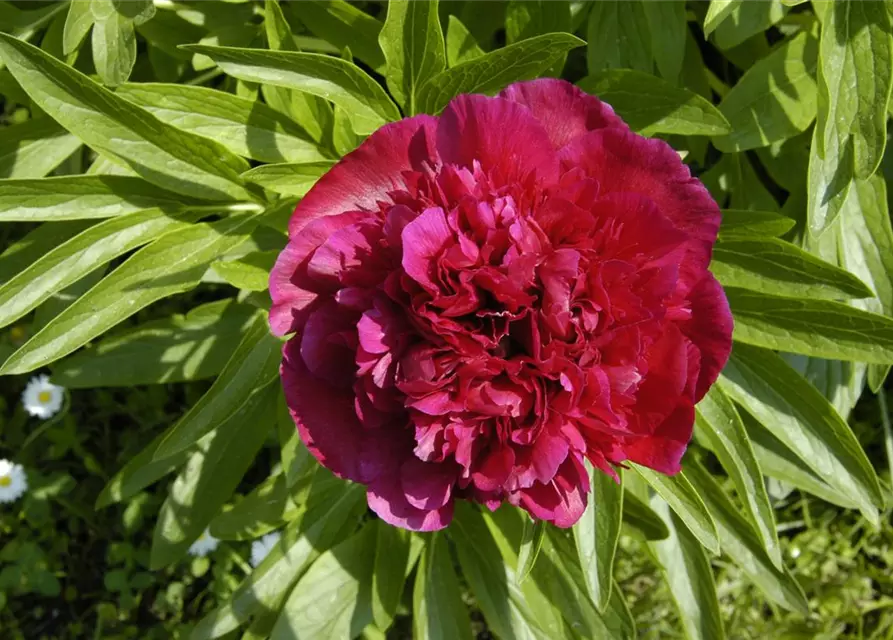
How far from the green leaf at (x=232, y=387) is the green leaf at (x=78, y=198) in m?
0.22

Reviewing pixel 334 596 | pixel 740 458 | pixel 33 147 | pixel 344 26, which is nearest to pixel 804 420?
pixel 740 458

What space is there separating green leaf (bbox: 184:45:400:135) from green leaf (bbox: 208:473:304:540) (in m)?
0.63

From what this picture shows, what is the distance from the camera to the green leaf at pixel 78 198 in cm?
90

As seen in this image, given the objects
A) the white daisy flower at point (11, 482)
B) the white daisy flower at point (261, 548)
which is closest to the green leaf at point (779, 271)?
the white daisy flower at point (261, 548)

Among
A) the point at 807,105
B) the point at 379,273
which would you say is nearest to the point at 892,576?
the point at 807,105

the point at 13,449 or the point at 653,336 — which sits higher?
the point at 653,336

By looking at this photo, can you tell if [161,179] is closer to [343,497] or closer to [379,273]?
[379,273]

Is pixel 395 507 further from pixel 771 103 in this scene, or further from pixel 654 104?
pixel 771 103

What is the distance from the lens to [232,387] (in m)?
0.94

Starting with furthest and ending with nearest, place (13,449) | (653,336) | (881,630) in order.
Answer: (13,449)
(881,630)
(653,336)

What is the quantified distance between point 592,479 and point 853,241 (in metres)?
0.59

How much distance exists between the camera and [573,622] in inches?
46.4

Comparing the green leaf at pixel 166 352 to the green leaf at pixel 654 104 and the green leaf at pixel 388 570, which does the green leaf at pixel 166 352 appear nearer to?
the green leaf at pixel 388 570

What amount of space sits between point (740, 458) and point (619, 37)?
625 mm
